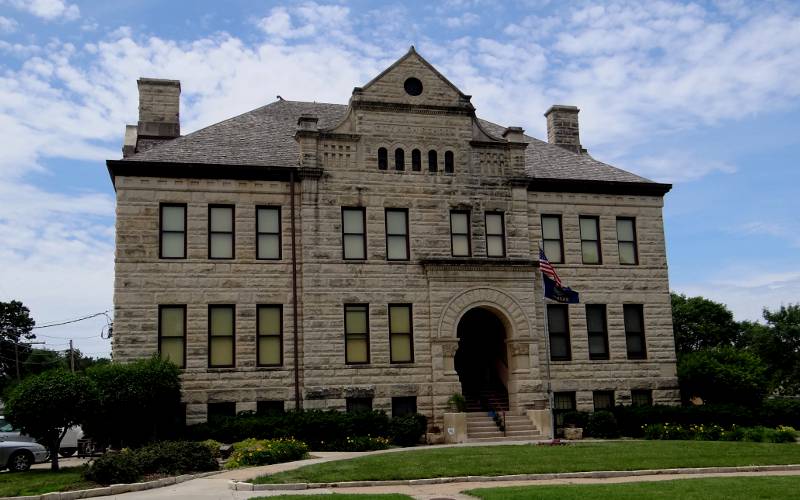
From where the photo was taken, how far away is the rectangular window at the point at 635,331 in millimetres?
31766

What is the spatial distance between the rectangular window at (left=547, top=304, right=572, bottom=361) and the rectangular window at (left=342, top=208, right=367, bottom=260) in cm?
778

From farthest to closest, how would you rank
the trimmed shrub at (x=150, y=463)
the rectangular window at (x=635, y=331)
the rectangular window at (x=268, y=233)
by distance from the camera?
the rectangular window at (x=635, y=331), the rectangular window at (x=268, y=233), the trimmed shrub at (x=150, y=463)

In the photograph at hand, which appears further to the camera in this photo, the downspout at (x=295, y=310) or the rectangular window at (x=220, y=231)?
the rectangular window at (x=220, y=231)

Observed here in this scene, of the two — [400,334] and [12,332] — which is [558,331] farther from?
[12,332]

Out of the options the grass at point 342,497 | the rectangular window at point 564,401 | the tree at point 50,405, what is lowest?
the grass at point 342,497

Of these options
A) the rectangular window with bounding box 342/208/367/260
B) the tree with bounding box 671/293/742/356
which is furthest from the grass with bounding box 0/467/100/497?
the tree with bounding box 671/293/742/356

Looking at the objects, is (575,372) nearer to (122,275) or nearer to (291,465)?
(291,465)

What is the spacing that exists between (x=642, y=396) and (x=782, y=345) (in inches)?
1383

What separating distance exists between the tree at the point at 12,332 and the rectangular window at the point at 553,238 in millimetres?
58365

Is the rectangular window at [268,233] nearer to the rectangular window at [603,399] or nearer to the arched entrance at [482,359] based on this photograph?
the arched entrance at [482,359]

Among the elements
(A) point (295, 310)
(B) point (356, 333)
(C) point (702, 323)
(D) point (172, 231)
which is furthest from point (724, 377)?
(C) point (702, 323)

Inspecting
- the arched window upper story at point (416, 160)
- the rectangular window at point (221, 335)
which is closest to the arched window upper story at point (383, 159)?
the arched window upper story at point (416, 160)

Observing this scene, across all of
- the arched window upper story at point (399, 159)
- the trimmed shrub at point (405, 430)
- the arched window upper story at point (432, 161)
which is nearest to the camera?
the trimmed shrub at point (405, 430)

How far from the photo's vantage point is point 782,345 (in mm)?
60594
